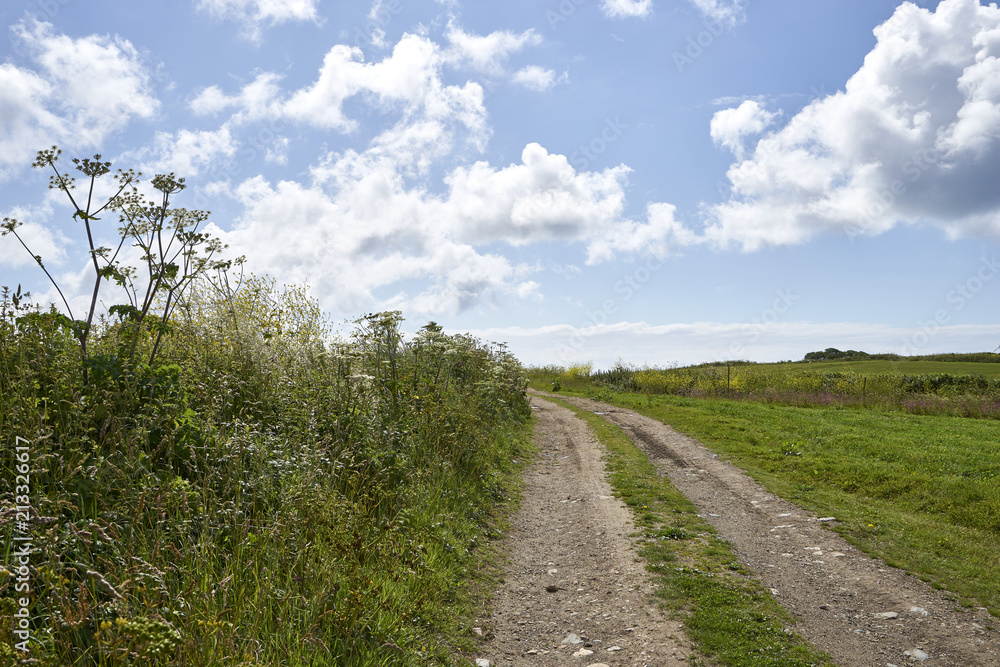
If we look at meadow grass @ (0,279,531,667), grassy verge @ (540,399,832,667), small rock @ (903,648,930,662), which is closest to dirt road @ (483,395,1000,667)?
small rock @ (903,648,930,662)

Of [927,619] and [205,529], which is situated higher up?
[205,529]

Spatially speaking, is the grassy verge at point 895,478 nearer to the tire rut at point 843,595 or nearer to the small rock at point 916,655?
the tire rut at point 843,595


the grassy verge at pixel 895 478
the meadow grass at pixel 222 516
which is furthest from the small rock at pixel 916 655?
the meadow grass at pixel 222 516

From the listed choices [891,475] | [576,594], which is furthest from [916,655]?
[891,475]

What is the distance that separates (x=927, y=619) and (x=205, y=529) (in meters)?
6.80

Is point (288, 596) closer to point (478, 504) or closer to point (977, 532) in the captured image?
point (478, 504)

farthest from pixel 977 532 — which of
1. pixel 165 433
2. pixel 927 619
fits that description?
pixel 165 433

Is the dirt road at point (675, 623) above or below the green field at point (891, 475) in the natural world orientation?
below

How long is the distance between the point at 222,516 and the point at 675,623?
431 cm

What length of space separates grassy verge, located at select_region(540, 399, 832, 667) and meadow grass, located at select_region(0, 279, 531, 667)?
6.95 feet

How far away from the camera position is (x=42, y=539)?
3385 mm

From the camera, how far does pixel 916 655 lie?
479 cm

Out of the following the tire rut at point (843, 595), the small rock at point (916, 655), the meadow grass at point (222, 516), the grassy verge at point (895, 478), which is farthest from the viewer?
the grassy verge at point (895, 478)

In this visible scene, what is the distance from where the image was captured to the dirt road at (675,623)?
4891 mm
